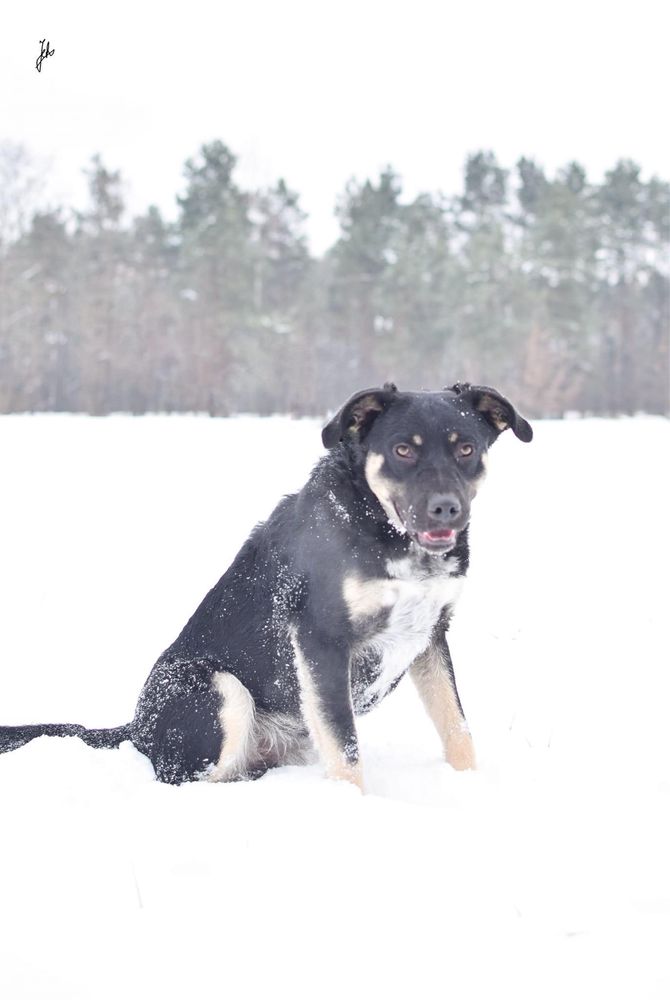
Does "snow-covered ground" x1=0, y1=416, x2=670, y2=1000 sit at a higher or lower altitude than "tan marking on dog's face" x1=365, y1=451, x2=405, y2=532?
lower

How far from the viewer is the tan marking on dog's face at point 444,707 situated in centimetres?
413

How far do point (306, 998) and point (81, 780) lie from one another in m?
1.67

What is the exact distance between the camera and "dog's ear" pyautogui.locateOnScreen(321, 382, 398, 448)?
3.79 m

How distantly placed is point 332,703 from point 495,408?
161 cm

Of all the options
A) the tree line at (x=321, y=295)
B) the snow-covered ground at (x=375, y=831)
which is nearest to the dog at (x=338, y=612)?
the snow-covered ground at (x=375, y=831)

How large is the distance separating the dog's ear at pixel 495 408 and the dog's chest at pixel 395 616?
31.4 inches

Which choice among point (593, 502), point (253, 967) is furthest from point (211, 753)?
point (593, 502)

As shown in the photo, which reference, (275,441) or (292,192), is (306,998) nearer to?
(275,441)

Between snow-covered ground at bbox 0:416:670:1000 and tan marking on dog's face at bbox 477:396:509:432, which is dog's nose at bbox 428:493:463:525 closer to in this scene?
tan marking on dog's face at bbox 477:396:509:432

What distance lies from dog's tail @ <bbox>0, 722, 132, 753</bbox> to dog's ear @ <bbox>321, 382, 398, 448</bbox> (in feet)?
6.01

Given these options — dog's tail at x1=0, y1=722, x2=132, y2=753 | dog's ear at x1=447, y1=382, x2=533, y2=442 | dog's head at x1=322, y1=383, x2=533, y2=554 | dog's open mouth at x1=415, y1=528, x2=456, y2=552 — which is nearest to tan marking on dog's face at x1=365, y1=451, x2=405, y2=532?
dog's head at x1=322, y1=383, x2=533, y2=554

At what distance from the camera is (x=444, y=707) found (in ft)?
13.8

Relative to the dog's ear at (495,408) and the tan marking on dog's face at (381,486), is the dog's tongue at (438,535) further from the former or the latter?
the dog's ear at (495,408)

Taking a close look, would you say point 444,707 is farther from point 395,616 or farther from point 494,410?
point 494,410
